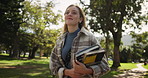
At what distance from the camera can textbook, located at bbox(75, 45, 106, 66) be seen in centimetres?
194

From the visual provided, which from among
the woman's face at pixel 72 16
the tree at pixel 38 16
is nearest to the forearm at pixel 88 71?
the woman's face at pixel 72 16

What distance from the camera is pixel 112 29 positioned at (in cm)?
2455

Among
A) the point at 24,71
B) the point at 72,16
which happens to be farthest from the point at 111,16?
the point at 72,16

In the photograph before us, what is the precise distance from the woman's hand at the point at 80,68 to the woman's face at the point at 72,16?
72 centimetres

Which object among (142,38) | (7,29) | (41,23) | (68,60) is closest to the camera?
(68,60)

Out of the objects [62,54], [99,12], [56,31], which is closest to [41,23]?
[56,31]

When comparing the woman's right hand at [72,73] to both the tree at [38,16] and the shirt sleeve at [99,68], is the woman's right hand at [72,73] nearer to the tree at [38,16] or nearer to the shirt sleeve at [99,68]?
the shirt sleeve at [99,68]

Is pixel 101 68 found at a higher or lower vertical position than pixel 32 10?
lower

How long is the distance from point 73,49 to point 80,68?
1.35ft

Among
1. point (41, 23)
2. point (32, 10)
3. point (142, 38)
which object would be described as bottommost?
point (142, 38)

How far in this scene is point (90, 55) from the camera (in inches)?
76.3

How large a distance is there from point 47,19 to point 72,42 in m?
30.8

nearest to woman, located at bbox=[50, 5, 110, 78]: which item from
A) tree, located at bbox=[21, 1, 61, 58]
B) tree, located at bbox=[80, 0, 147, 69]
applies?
tree, located at bbox=[80, 0, 147, 69]

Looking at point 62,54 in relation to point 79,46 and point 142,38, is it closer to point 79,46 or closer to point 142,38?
point 79,46
